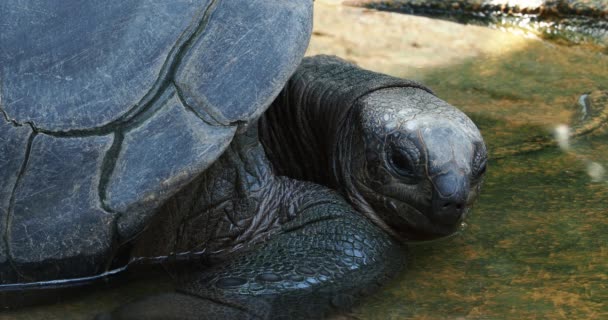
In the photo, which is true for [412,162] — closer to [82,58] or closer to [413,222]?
[413,222]

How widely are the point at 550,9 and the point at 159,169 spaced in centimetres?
489

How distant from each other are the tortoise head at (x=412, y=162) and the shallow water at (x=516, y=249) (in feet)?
0.65

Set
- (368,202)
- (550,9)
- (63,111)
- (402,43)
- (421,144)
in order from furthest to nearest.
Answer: (550,9) → (402,43) → (368,202) → (421,144) → (63,111)

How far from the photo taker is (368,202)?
12.1 ft

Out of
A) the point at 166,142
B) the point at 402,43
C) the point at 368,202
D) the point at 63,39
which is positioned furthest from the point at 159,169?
the point at 402,43

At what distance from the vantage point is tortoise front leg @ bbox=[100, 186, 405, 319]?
309 centimetres

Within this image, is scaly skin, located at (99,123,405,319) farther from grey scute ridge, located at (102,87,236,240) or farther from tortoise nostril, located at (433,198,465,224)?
grey scute ridge, located at (102,87,236,240)

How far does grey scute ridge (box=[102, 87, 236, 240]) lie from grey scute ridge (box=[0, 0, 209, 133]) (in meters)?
0.09

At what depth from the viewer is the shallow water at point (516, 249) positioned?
3.15 metres

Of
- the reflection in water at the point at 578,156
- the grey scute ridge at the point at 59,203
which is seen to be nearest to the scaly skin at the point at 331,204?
the grey scute ridge at the point at 59,203

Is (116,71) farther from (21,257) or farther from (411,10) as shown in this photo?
(411,10)

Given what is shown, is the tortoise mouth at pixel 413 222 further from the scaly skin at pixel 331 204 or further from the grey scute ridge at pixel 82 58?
the grey scute ridge at pixel 82 58

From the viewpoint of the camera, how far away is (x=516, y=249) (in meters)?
3.61

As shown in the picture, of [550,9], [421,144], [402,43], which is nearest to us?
[421,144]
